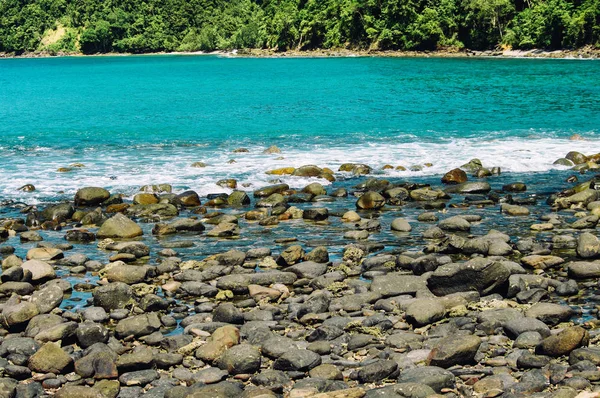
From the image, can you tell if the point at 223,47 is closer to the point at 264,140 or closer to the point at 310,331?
the point at 264,140

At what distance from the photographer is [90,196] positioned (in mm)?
22734

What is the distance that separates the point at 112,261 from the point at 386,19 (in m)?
120

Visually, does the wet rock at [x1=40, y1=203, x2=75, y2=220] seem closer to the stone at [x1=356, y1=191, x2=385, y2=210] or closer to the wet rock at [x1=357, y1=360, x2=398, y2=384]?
the stone at [x1=356, y1=191, x2=385, y2=210]

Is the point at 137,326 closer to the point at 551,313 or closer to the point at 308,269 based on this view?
the point at 308,269

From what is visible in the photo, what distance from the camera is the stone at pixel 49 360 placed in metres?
10.6

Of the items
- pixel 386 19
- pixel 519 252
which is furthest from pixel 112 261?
pixel 386 19

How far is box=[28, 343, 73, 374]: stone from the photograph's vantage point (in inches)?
418

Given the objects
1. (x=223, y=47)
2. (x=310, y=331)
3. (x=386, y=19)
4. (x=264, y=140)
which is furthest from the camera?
(x=223, y=47)

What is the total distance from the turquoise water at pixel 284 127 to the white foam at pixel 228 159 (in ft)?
0.23

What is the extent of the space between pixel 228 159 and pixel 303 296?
1725 centimetres

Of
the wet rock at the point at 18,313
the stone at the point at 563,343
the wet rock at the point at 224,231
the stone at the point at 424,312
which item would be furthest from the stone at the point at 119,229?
the stone at the point at 563,343

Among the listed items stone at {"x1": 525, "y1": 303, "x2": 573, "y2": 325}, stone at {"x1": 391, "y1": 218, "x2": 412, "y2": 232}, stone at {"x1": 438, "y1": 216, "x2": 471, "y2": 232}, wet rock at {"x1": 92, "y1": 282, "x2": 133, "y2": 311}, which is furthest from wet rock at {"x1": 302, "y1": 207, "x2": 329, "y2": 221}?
stone at {"x1": 525, "y1": 303, "x2": 573, "y2": 325}

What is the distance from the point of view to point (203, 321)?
493 inches

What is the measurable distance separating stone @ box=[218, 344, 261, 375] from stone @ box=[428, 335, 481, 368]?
2.43 m
